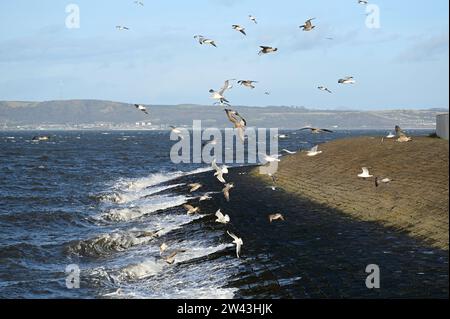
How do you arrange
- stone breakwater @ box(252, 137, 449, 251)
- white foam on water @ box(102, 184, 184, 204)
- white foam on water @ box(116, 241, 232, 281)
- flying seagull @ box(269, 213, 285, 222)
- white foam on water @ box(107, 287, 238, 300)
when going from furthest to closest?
1. white foam on water @ box(102, 184, 184, 204)
2. flying seagull @ box(269, 213, 285, 222)
3. stone breakwater @ box(252, 137, 449, 251)
4. white foam on water @ box(116, 241, 232, 281)
5. white foam on water @ box(107, 287, 238, 300)

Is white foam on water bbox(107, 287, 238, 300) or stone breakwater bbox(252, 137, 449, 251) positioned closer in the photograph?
white foam on water bbox(107, 287, 238, 300)

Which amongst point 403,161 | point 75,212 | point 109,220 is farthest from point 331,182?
point 75,212

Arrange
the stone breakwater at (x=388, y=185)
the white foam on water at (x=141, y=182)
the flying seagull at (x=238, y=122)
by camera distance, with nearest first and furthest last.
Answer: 1. the flying seagull at (x=238, y=122)
2. the stone breakwater at (x=388, y=185)
3. the white foam on water at (x=141, y=182)

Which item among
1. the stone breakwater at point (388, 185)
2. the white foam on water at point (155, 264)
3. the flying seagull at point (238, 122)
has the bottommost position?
the white foam on water at point (155, 264)

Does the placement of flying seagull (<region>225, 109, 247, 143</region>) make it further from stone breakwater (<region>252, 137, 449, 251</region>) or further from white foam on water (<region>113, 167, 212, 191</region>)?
white foam on water (<region>113, 167, 212, 191</region>)

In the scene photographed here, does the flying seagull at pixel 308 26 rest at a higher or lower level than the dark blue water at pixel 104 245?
higher

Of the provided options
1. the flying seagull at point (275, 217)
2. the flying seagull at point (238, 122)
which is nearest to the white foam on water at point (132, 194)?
the flying seagull at point (275, 217)

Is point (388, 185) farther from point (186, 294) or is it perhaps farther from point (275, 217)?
point (186, 294)

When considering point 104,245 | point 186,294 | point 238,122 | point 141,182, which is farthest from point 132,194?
point 186,294

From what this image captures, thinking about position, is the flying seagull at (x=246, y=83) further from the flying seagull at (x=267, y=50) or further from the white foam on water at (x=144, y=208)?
the white foam on water at (x=144, y=208)

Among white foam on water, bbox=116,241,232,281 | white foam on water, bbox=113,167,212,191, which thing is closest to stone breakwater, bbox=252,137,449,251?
white foam on water, bbox=116,241,232,281

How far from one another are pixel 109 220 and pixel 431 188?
1931cm

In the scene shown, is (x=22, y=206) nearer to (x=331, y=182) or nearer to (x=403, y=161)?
(x=331, y=182)

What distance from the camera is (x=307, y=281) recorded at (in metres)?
18.9
